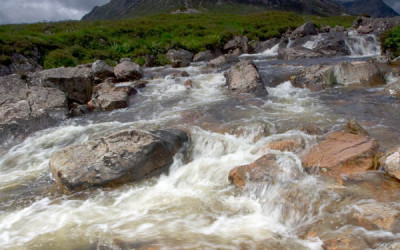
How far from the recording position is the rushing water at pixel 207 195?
4816 millimetres

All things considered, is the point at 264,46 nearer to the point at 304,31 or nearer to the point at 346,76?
the point at 304,31

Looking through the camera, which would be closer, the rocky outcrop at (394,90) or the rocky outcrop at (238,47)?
the rocky outcrop at (394,90)

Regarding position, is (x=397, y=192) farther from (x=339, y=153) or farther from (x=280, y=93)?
(x=280, y=93)

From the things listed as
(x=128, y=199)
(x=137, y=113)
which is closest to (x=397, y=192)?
(x=128, y=199)

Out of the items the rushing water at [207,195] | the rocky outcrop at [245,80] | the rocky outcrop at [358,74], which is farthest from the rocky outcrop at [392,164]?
the rocky outcrop at [358,74]

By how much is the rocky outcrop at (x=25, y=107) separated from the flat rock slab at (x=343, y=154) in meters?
9.71

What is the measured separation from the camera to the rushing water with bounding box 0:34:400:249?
15.8 ft

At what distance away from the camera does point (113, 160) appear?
709 cm

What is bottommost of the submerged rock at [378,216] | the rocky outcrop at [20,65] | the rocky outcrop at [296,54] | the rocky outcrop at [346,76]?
the submerged rock at [378,216]

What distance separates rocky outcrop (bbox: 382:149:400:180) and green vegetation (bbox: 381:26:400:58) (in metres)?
14.9

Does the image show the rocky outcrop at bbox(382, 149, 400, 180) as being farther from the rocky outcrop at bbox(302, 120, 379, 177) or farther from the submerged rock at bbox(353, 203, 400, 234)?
the submerged rock at bbox(353, 203, 400, 234)

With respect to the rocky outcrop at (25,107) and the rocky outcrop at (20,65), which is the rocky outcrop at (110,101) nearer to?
the rocky outcrop at (25,107)

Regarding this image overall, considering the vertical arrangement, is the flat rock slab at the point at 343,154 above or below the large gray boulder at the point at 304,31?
below

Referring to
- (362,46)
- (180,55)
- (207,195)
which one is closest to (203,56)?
(180,55)
